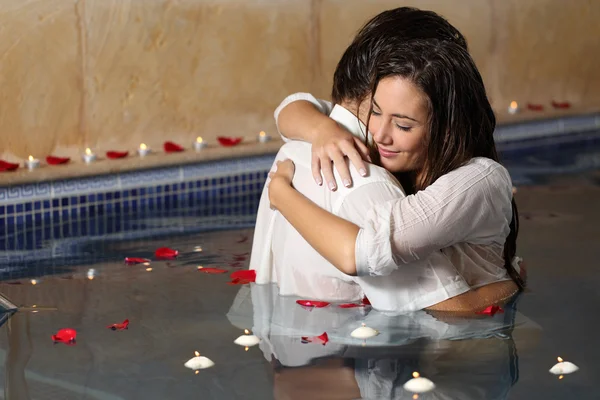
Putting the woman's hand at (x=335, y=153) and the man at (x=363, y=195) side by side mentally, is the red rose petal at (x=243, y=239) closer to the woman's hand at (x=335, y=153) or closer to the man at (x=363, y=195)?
the man at (x=363, y=195)

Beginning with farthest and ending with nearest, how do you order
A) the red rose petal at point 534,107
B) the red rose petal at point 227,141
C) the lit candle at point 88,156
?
the red rose petal at point 534,107, the red rose petal at point 227,141, the lit candle at point 88,156

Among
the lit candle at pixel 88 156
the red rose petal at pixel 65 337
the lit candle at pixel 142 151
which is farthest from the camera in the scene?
the lit candle at pixel 142 151

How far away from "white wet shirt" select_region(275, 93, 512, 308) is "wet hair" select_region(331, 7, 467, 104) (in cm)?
37

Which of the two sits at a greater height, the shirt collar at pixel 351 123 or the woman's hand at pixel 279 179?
the shirt collar at pixel 351 123

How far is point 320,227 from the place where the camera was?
2744 mm

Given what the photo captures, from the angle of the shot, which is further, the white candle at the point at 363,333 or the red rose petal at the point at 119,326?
the red rose petal at the point at 119,326

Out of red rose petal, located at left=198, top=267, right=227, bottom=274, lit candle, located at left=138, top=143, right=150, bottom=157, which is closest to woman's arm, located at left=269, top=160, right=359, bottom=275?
red rose petal, located at left=198, top=267, right=227, bottom=274

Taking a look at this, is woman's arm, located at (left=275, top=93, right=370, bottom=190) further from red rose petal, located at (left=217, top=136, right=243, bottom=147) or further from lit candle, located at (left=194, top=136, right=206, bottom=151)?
red rose petal, located at (left=217, top=136, right=243, bottom=147)

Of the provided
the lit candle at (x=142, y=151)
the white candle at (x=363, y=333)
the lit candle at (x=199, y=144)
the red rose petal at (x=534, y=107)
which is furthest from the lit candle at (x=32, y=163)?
the red rose petal at (x=534, y=107)

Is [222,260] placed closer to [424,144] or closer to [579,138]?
[424,144]

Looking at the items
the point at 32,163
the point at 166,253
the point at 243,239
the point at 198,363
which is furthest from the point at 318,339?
the point at 32,163

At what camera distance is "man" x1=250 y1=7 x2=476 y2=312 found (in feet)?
9.13

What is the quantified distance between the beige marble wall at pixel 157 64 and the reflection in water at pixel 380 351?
2.20m

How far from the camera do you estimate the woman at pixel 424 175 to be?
267cm
